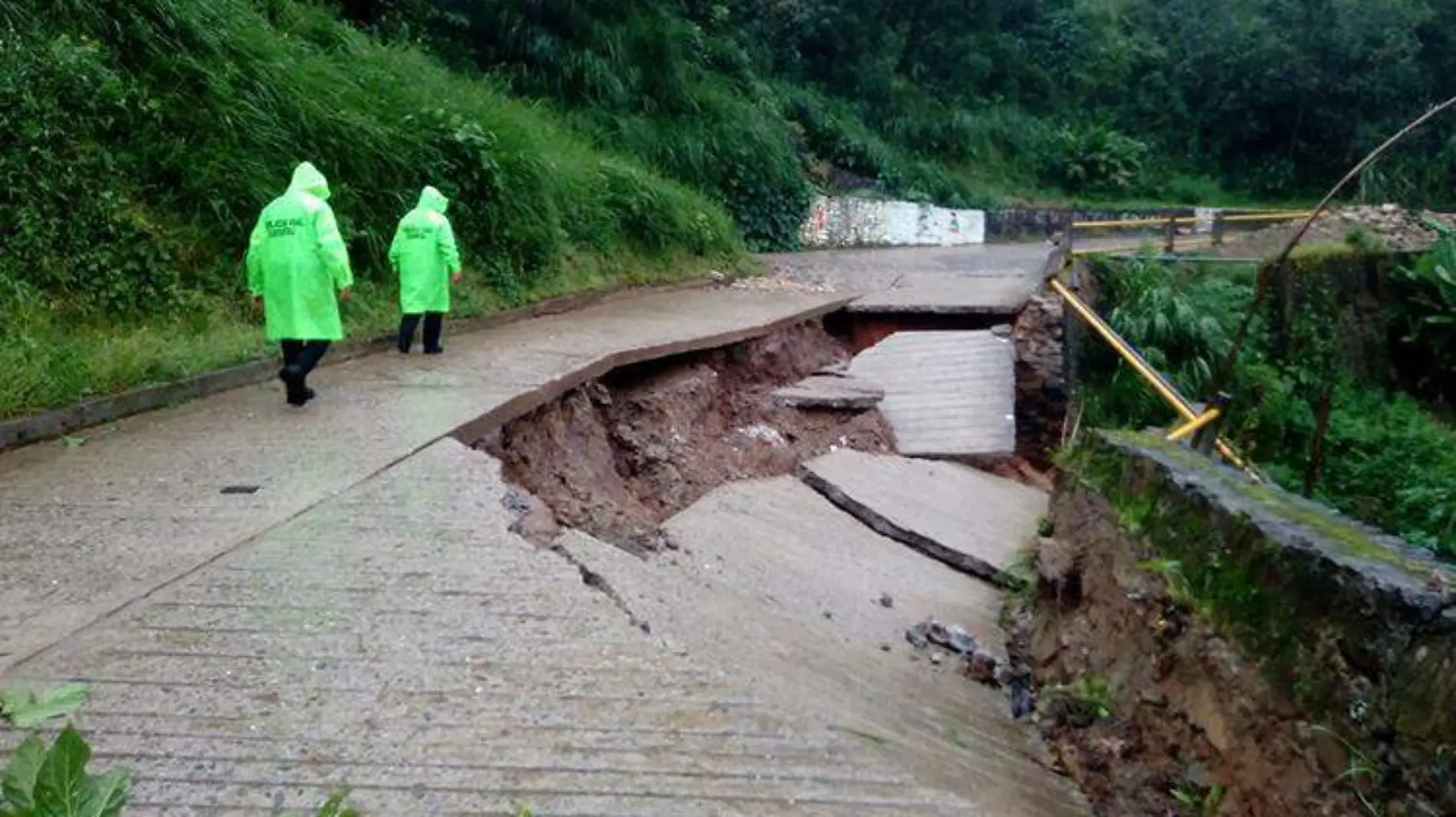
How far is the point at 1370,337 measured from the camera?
55.6 ft

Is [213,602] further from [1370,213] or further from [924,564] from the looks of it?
[1370,213]

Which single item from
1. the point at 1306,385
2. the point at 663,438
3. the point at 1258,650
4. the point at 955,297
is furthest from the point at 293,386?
the point at 1306,385

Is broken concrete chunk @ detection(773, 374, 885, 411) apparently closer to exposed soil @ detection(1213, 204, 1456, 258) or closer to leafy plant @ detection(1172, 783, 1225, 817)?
leafy plant @ detection(1172, 783, 1225, 817)

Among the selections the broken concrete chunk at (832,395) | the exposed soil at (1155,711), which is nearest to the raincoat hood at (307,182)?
the broken concrete chunk at (832,395)

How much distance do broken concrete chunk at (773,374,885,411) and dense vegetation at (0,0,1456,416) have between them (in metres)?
3.03

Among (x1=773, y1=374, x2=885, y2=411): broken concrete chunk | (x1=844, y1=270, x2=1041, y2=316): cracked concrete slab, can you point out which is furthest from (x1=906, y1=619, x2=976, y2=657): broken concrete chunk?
(x1=844, y1=270, x2=1041, y2=316): cracked concrete slab

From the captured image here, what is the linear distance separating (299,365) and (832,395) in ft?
15.4

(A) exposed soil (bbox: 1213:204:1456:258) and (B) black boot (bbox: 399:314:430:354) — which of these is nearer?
(B) black boot (bbox: 399:314:430:354)

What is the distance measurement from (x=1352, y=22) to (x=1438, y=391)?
69.1ft

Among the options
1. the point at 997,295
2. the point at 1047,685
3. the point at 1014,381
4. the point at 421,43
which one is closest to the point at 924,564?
the point at 1047,685

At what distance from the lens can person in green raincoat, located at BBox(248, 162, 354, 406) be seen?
7.33m

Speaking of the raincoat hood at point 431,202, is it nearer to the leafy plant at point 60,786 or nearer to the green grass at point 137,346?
the green grass at point 137,346

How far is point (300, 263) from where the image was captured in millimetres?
7332

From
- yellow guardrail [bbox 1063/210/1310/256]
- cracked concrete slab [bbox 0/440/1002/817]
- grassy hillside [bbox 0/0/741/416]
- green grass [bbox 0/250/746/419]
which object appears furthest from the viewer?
yellow guardrail [bbox 1063/210/1310/256]
